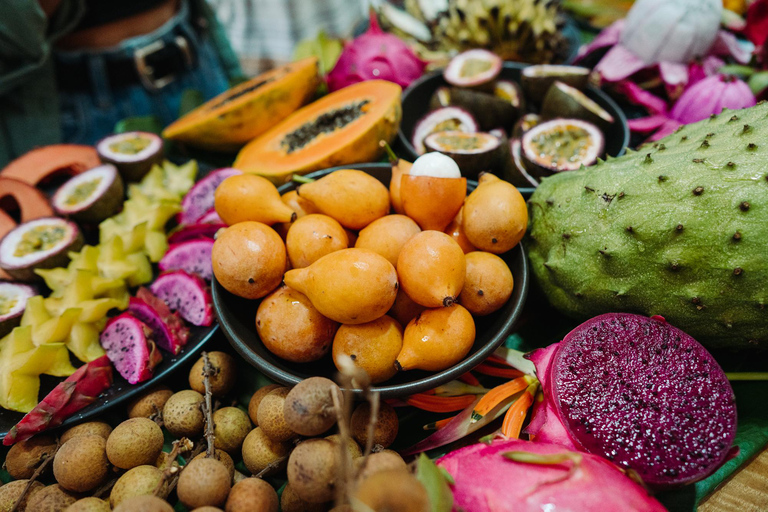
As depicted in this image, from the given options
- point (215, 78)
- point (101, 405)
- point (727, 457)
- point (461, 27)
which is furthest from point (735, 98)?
point (215, 78)

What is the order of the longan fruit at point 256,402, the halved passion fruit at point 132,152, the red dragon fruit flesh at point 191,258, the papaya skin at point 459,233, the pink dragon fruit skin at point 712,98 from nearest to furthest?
the longan fruit at point 256,402
the papaya skin at point 459,233
the red dragon fruit flesh at point 191,258
the pink dragon fruit skin at point 712,98
the halved passion fruit at point 132,152

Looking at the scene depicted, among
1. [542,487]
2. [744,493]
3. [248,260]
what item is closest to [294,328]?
[248,260]

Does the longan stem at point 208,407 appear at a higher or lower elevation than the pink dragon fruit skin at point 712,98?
lower

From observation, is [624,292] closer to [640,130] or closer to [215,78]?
[640,130]

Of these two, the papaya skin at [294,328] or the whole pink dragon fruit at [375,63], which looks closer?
the papaya skin at [294,328]

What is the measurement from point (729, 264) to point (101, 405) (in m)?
1.27

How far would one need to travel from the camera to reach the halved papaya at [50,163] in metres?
1.58

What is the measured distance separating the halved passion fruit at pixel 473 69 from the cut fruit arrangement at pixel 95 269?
0.95 meters

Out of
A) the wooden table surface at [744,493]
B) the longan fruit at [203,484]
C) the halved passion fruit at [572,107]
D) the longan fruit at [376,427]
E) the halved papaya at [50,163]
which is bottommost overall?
the wooden table surface at [744,493]

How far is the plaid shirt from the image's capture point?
3221mm

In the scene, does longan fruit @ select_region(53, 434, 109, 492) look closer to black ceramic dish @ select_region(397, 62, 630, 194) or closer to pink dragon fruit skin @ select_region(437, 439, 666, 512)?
pink dragon fruit skin @ select_region(437, 439, 666, 512)

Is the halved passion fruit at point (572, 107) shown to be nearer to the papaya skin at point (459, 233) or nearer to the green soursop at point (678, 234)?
the green soursop at point (678, 234)

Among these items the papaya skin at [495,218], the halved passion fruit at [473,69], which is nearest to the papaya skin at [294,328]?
the papaya skin at [495,218]

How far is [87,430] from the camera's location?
915 mm
